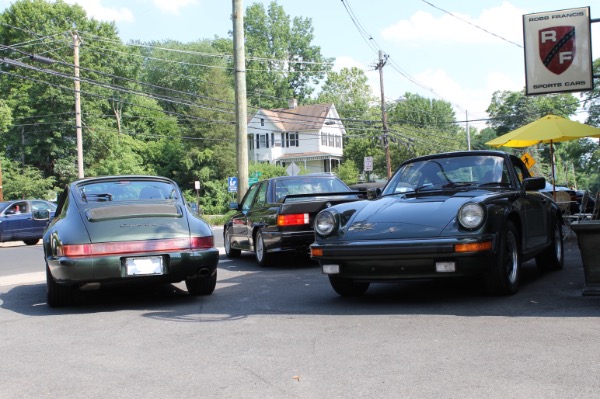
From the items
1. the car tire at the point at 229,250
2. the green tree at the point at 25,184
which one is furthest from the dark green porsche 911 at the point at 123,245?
the green tree at the point at 25,184

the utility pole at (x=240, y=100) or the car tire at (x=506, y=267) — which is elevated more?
the utility pole at (x=240, y=100)

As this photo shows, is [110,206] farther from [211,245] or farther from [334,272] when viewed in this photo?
[334,272]

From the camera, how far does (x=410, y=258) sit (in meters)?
5.96

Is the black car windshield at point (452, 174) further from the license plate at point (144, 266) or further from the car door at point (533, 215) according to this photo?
the license plate at point (144, 266)

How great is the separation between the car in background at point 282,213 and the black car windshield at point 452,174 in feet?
8.20

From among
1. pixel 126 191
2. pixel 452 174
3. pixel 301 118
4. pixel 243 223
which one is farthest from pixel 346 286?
pixel 301 118

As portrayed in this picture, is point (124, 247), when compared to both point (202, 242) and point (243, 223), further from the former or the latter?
point (243, 223)

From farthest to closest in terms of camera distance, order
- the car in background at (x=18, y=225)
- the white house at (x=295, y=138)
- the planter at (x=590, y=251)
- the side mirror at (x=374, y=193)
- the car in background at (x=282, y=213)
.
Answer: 1. the white house at (x=295, y=138)
2. the car in background at (x=18, y=225)
3. the car in background at (x=282, y=213)
4. the side mirror at (x=374, y=193)
5. the planter at (x=590, y=251)

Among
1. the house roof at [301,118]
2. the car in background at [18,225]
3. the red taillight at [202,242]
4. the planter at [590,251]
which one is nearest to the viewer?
the planter at [590,251]

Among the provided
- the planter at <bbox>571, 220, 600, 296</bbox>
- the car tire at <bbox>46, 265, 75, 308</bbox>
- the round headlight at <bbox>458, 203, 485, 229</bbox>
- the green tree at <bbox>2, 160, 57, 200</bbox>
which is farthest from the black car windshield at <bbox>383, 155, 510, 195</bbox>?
the green tree at <bbox>2, 160, 57, 200</bbox>

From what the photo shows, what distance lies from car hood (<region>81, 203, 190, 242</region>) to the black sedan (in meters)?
1.49

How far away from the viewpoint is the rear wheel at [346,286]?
6.85m

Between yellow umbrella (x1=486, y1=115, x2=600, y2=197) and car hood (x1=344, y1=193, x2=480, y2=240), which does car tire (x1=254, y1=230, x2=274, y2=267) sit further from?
yellow umbrella (x1=486, y1=115, x2=600, y2=197)

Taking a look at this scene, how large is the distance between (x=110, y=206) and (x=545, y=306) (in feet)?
14.6
